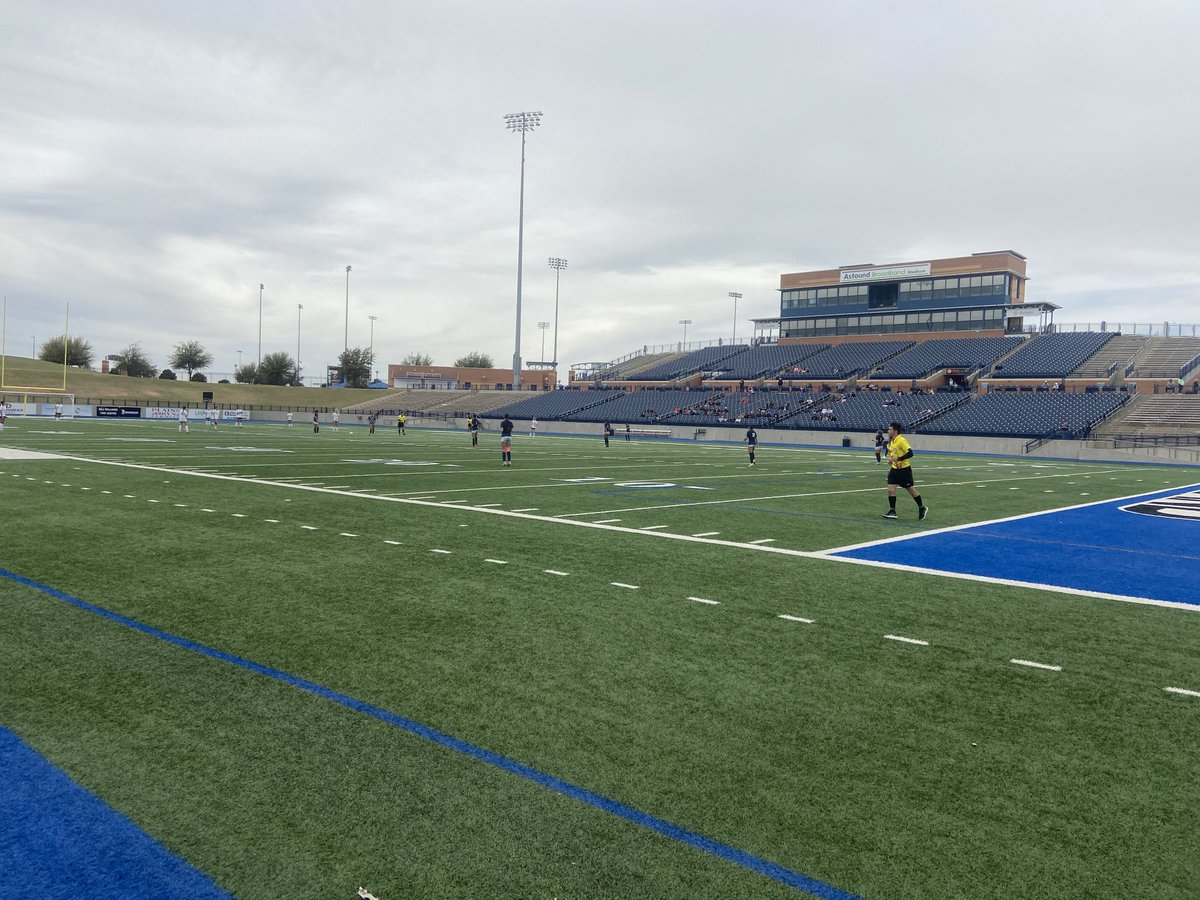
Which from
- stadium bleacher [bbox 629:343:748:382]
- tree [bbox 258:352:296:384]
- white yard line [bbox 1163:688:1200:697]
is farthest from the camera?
tree [bbox 258:352:296:384]

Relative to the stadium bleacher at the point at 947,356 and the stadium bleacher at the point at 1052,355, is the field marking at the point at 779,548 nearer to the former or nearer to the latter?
the stadium bleacher at the point at 1052,355

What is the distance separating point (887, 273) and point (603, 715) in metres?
70.4

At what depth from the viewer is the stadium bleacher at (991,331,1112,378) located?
179ft

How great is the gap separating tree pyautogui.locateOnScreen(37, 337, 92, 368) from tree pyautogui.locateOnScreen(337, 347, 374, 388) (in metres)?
31.8

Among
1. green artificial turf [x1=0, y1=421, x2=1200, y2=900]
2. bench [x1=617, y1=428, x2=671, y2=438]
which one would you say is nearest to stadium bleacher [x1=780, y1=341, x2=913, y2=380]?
bench [x1=617, y1=428, x2=671, y2=438]

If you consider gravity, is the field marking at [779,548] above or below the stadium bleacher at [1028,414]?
below

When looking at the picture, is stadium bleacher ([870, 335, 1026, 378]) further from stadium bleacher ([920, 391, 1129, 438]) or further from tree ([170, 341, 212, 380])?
tree ([170, 341, 212, 380])

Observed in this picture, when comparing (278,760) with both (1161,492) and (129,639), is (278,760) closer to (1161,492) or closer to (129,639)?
(129,639)

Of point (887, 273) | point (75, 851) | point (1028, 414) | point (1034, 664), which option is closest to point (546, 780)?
point (75, 851)

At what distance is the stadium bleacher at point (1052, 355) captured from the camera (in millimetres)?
54469

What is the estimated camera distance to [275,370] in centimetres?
11362

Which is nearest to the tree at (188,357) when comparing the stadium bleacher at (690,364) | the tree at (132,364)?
the tree at (132,364)

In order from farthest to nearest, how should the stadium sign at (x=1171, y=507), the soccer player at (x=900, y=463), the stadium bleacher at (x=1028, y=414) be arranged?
the stadium bleacher at (x=1028, y=414) → the stadium sign at (x=1171, y=507) → the soccer player at (x=900, y=463)

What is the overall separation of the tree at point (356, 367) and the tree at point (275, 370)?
288 inches
